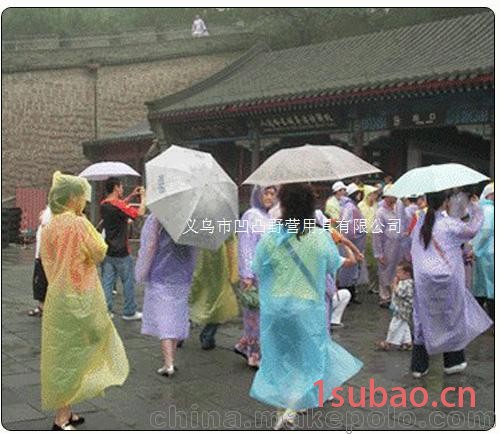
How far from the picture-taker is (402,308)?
6309 mm

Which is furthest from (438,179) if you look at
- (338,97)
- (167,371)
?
(338,97)

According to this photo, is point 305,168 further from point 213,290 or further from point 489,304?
point 489,304

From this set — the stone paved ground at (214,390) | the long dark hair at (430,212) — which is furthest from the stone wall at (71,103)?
the long dark hair at (430,212)

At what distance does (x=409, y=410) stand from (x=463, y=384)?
0.90 metres

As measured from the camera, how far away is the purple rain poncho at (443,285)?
556 centimetres

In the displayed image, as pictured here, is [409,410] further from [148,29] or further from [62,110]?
[148,29]

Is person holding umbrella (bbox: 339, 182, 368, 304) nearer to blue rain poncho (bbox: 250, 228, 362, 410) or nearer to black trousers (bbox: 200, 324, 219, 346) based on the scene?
black trousers (bbox: 200, 324, 219, 346)

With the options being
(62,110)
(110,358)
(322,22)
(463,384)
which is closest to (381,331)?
(463,384)

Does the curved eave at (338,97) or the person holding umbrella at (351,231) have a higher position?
the curved eave at (338,97)

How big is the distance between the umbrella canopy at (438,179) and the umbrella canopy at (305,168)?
0.37 meters

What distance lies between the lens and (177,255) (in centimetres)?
575

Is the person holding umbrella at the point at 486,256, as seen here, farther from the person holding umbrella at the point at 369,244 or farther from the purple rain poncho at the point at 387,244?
the person holding umbrella at the point at 369,244

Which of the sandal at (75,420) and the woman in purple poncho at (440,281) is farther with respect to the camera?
the woman in purple poncho at (440,281)

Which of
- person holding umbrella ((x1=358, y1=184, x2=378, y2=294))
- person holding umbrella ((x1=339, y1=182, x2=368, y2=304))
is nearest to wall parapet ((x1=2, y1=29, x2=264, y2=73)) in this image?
person holding umbrella ((x1=358, y1=184, x2=378, y2=294))
